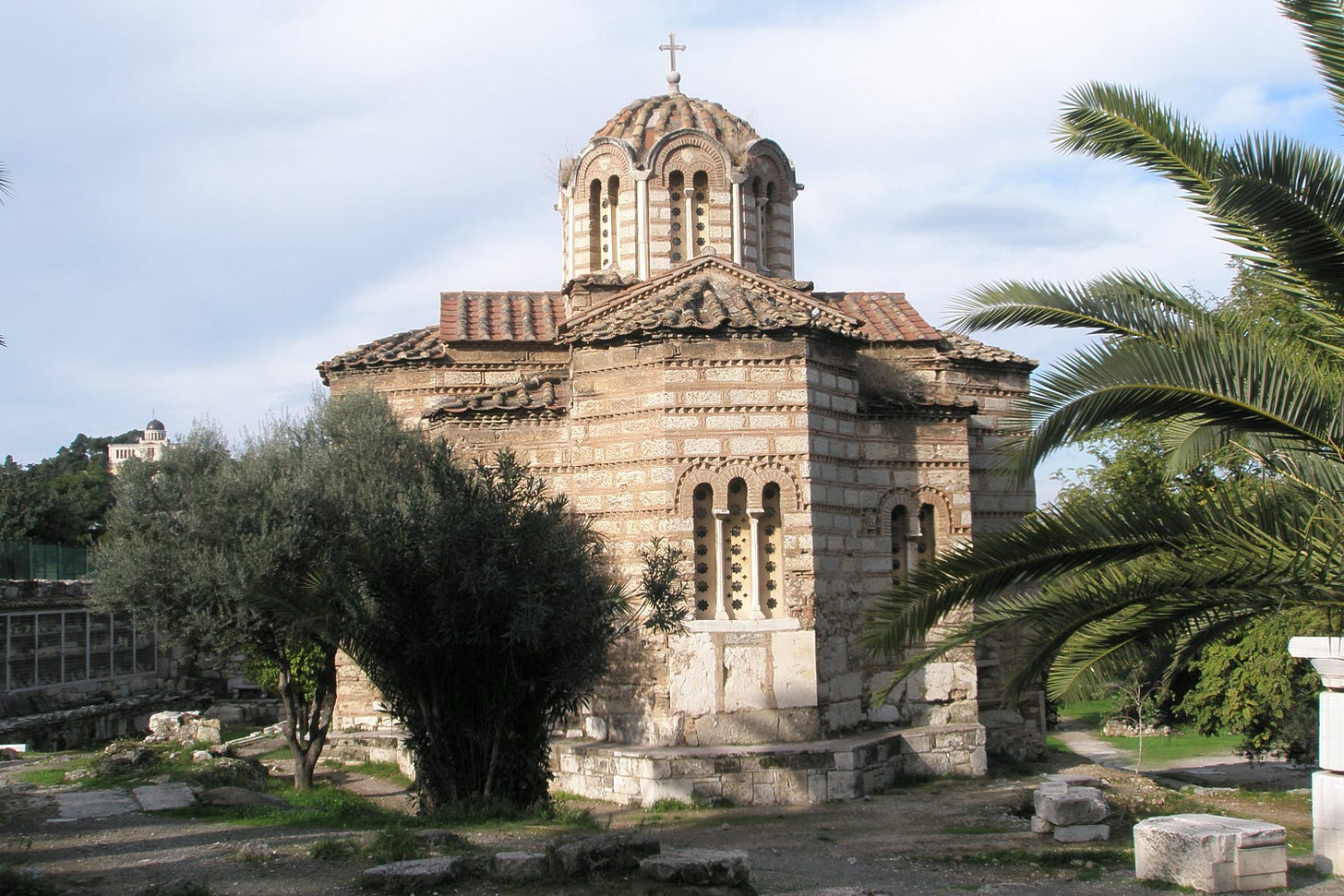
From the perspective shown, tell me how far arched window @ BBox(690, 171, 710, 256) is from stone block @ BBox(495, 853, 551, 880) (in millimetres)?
10753

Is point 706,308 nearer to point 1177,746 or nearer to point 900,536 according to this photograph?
point 900,536

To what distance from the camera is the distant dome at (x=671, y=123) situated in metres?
16.7

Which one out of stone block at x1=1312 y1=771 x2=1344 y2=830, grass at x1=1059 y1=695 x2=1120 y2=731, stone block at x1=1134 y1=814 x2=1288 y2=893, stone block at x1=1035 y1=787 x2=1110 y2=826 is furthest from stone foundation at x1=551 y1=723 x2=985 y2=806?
grass at x1=1059 y1=695 x2=1120 y2=731

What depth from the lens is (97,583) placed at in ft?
44.7

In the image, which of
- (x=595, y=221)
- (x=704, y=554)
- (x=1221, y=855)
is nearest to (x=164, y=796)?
(x=704, y=554)

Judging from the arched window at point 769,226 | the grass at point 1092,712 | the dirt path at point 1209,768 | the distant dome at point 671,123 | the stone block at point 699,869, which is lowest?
the grass at point 1092,712

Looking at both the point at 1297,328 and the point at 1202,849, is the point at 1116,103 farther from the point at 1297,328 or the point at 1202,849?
the point at 1202,849

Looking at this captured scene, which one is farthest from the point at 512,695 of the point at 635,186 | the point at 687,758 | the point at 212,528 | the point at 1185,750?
the point at 1185,750

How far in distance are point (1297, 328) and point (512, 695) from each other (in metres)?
6.40

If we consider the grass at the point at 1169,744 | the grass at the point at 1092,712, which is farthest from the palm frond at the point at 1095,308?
the grass at the point at 1092,712

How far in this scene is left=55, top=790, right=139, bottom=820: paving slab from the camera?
31.2ft

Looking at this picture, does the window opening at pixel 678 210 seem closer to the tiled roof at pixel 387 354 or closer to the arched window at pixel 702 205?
the arched window at pixel 702 205

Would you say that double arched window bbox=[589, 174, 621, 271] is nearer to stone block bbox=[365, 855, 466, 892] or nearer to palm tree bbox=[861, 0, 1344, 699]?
palm tree bbox=[861, 0, 1344, 699]

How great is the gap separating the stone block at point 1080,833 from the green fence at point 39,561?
19.9m
